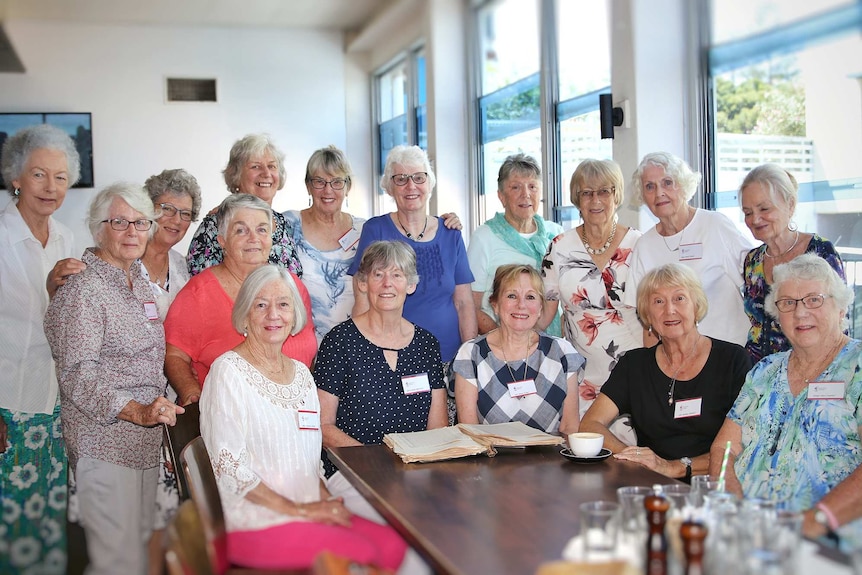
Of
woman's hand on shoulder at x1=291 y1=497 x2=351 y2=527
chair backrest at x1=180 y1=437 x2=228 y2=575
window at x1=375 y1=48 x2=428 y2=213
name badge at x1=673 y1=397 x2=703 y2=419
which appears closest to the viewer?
chair backrest at x1=180 y1=437 x2=228 y2=575

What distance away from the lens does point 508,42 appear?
716 centimetres

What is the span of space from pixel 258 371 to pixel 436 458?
630mm

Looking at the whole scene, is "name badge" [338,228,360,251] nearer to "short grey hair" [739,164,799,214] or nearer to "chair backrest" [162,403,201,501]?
"chair backrest" [162,403,201,501]

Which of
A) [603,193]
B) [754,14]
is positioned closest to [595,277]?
[603,193]

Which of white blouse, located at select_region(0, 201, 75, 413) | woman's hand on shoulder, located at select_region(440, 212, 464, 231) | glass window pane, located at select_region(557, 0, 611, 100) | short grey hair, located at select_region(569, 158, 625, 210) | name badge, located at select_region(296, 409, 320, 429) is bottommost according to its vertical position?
name badge, located at select_region(296, 409, 320, 429)

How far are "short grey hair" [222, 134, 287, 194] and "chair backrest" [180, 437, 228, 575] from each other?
1949mm

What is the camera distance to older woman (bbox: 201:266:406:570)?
213 centimetres

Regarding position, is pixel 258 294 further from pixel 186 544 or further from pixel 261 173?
pixel 261 173

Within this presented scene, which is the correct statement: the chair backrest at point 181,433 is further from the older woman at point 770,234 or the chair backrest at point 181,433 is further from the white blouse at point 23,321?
the older woman at point 770,234

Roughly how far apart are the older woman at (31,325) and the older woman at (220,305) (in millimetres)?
428

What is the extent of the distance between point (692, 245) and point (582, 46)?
111 inches

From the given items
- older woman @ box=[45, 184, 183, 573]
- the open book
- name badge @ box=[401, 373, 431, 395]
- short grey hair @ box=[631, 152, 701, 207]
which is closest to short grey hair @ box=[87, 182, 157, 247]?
older woman @ box=[45, 184, 183, 573]

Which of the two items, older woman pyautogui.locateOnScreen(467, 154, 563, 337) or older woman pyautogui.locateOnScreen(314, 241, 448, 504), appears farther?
older woman pyautogui.locateOnScreen(467, 154, 563, 337)

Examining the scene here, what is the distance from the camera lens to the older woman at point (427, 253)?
12.5ft
